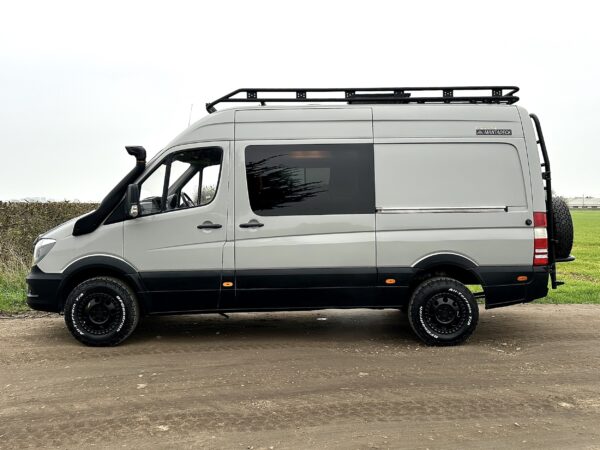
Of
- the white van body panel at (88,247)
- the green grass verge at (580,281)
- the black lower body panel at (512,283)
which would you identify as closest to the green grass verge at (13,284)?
the white van body panel at (88,247)

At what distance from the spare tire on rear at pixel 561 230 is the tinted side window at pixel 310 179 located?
87.7 inches

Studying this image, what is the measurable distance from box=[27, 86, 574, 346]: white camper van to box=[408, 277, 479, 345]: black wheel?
0.02m

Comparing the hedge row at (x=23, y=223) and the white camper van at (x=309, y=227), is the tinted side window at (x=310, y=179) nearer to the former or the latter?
the white camper van at (x=309, y=227)

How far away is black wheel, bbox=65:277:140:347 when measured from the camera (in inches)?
237

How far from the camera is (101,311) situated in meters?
6.08

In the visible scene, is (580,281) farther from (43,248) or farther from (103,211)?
(43,248)

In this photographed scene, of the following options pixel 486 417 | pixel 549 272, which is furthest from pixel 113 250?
pixel 549 272

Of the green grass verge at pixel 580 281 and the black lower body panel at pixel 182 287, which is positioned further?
the green grass verge at pixel 580 281

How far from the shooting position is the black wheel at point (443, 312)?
609cm

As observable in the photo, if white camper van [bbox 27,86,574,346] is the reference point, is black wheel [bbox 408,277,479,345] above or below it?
below

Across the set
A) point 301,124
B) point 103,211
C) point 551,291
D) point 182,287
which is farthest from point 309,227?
point 551,291

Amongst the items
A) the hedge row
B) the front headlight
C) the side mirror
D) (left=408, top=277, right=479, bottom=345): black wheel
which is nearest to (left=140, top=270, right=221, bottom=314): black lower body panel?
the side mirror

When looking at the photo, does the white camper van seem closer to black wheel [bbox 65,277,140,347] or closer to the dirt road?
black wheel [bbox 65,277,140,347]

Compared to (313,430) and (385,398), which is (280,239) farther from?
(313,430)
